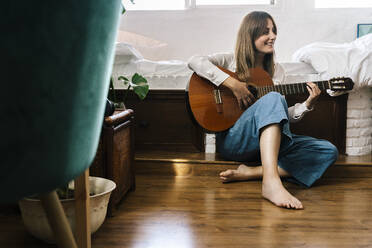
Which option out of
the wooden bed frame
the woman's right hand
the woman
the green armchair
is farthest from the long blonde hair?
the green armchair

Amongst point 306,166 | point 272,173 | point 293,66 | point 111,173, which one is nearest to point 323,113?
point 293,66

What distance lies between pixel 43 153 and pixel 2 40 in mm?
126

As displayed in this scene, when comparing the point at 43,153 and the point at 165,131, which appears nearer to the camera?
the point at 43,153

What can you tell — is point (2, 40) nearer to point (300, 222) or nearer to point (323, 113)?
point (300, 222)

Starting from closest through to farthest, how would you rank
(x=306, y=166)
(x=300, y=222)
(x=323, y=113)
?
1. (x=300, y=222)
2. (x=306, y=166)
3. (x=323, y=113)

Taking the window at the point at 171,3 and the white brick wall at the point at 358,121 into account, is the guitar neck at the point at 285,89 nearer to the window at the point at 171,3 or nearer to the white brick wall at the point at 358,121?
the white brick wall at the point at 358,121

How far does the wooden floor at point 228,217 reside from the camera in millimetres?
1230

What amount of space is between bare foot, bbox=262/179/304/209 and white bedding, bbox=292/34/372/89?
853 mm

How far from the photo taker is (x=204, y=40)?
3.84 m

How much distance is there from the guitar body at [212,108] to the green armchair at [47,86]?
57.8 inches

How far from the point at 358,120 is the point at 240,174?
832mm

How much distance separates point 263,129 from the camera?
1.75 m

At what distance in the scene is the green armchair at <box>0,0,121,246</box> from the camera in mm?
395

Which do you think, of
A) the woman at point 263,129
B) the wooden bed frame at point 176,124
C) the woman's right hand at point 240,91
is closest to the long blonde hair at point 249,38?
the woman at point 263,129
